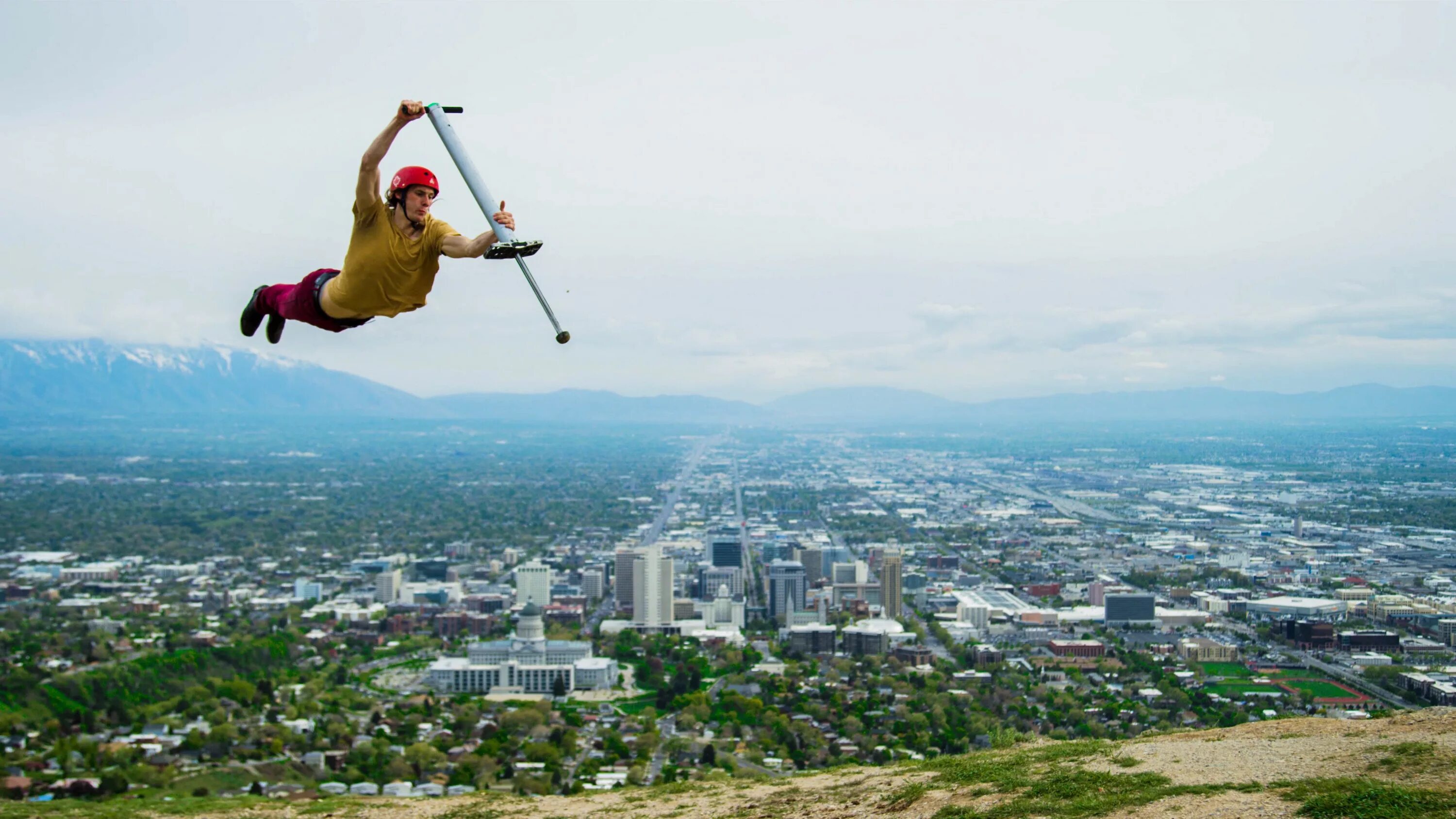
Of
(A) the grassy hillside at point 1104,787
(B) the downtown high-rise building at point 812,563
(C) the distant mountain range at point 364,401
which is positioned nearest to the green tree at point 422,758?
(A) the grassy hillside at point 1104,787

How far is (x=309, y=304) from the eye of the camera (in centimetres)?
374

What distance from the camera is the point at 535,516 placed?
52625 mm

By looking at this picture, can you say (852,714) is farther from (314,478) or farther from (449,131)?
(314,478)

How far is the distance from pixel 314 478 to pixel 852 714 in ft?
199

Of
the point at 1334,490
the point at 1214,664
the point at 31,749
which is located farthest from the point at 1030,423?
the point at 31,749

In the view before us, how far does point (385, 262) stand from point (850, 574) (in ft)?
94.8

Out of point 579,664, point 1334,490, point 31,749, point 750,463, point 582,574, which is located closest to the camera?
point 31,749

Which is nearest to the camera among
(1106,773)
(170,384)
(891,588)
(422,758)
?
(1106,773)

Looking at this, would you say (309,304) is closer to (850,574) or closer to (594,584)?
(850,574)

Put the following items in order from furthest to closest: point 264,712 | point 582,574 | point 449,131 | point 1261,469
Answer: point 1261,469, point 582,574, point 264,712, point 449,131

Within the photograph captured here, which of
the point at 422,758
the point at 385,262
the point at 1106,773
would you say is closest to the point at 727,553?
the point at 422,758

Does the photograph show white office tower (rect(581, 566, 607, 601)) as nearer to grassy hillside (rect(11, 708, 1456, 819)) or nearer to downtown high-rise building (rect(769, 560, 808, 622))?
downtown high-rise building (rect(769, 560, 808, 622))

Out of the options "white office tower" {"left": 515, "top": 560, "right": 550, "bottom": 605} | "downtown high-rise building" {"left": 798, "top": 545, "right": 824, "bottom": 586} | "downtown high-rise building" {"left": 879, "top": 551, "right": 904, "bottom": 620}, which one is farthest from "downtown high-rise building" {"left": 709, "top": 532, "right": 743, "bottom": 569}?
"downtown high-rise building" {"left": 879, "top": 551, "right": 904, "bottom": 620}

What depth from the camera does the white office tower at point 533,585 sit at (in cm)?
A: 3140
